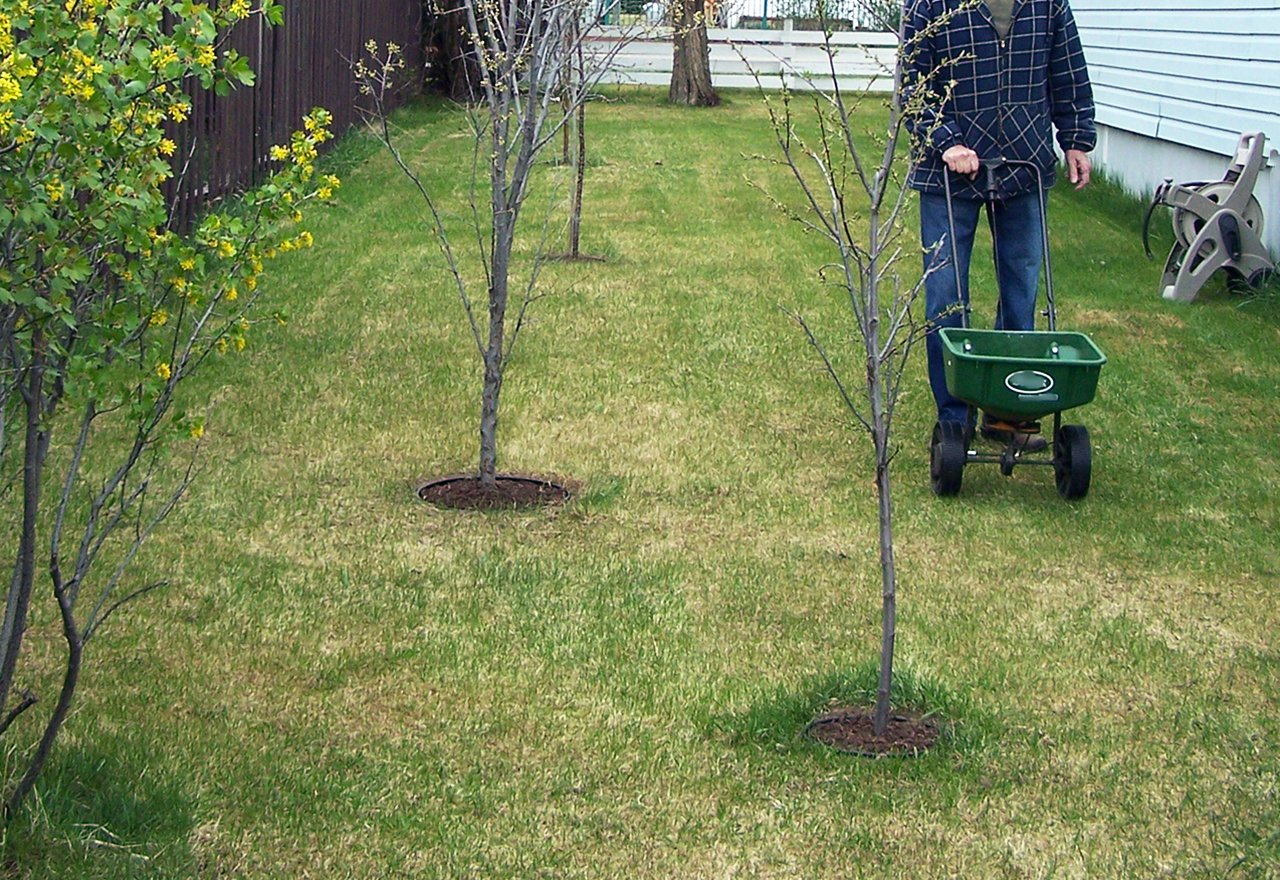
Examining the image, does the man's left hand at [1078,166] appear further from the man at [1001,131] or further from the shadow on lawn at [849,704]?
the shadow on lawn at [849,704]

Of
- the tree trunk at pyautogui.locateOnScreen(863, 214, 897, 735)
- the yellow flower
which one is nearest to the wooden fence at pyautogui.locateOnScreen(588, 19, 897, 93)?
the tree trunk at pyautogui.locateOnScreen(863, 214, 897, 735)

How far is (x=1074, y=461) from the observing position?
20.9ft

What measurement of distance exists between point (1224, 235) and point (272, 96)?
7308 millimetres

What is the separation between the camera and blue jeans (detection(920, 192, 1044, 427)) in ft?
22.8

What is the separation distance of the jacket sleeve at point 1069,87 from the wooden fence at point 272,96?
12.8 ft

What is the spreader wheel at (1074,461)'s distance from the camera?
6387mm

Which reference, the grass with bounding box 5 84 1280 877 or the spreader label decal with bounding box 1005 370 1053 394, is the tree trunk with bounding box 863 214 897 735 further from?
the spreader label decal with bounding box 1005 370 1053 394

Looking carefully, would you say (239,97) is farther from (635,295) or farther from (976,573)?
(976,573)

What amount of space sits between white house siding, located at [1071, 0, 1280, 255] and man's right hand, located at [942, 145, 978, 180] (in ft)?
17.2

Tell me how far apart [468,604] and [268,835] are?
5.01ft

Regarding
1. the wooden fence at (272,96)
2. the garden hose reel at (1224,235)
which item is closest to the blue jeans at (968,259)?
the wooden fence at (272,96)

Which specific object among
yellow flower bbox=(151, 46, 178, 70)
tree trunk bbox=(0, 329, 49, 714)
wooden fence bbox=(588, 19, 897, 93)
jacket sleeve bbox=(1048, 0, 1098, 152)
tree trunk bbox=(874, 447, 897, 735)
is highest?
yellow flower bbox=(151, 46, 178, 70)

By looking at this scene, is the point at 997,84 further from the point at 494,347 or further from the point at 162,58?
the point at 162,58

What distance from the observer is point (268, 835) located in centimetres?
376
